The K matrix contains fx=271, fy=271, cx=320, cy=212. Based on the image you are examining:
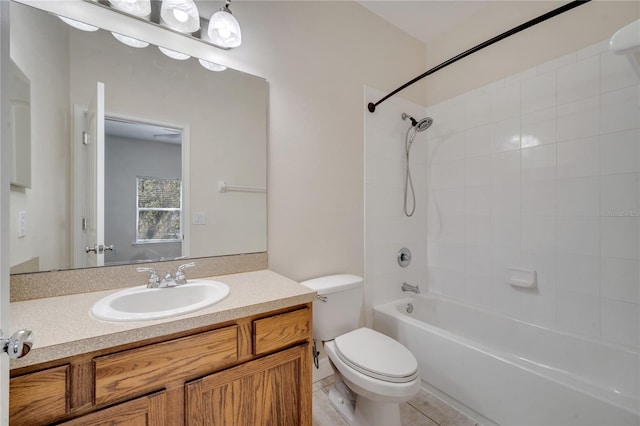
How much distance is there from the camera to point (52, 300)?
40.2 inches

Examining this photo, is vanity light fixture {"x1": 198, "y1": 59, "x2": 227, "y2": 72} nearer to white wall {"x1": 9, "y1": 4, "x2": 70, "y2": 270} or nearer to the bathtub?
white wall {"x1": 9, "y1": 4, "x2": 70, "y2": 270}

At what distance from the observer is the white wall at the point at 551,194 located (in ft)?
4.74

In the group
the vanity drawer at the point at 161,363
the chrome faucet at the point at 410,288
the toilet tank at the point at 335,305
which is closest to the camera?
the vanity drawer at the point at 161,363

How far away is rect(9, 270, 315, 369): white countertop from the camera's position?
705mm

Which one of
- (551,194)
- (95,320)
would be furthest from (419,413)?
(95,320)

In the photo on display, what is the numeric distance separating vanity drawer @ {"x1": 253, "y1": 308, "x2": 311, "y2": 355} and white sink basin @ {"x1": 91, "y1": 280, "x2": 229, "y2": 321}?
0.65 ft

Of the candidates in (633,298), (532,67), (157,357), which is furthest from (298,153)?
(633,298)

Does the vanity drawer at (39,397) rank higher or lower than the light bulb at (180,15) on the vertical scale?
lower

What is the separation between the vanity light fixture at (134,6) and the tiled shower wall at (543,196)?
4.76 feet

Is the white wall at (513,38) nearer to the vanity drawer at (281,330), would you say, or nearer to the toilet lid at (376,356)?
the toilet lid at (376,356)

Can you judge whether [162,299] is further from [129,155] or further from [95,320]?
[129,155]

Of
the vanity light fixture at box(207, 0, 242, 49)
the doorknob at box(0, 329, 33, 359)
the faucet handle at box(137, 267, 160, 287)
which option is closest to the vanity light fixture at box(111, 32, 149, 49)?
the vanity light fixture at box(207, 0, 242, 49)

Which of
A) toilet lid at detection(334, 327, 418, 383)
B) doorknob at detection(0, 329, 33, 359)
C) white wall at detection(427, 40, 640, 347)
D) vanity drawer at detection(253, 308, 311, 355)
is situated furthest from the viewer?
white wall at detection(427, 40, 640, 347)

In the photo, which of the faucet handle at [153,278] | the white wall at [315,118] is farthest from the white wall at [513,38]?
the faucet handle at [153,278]
